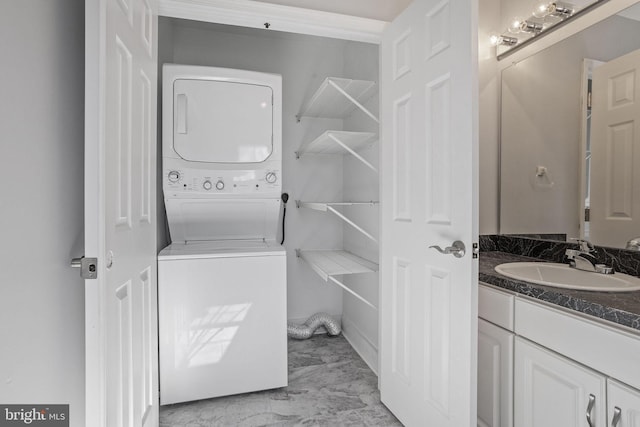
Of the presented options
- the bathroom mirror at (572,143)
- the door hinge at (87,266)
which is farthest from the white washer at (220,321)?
the bathroom mirror at (572,143)

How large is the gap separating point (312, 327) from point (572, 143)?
86.7 inches

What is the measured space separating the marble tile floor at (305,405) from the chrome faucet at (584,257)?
1182 mm

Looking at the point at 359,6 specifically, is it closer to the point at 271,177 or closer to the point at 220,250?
the point at 271,177

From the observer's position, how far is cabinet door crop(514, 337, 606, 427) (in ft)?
3.26

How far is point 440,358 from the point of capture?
1373 millimetres

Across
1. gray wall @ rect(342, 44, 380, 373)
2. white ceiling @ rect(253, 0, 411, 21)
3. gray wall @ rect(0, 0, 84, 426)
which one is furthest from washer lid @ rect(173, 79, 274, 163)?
gray wall @ rect(0, 0, 84, 426)

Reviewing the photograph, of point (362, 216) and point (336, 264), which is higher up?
point (362, 216)

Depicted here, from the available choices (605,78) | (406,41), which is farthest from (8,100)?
(605,78)

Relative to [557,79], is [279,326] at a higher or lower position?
lower

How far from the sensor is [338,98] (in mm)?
2330

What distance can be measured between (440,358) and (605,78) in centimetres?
148

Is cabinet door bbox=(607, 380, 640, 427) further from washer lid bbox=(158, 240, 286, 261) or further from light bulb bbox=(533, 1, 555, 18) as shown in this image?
light bulb bbox=(533, 1, 555, 18)

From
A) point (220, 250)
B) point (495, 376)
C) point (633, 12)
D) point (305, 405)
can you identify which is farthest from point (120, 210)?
point (633, 12)

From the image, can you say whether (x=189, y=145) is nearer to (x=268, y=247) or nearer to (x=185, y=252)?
(x=185, y=252)
